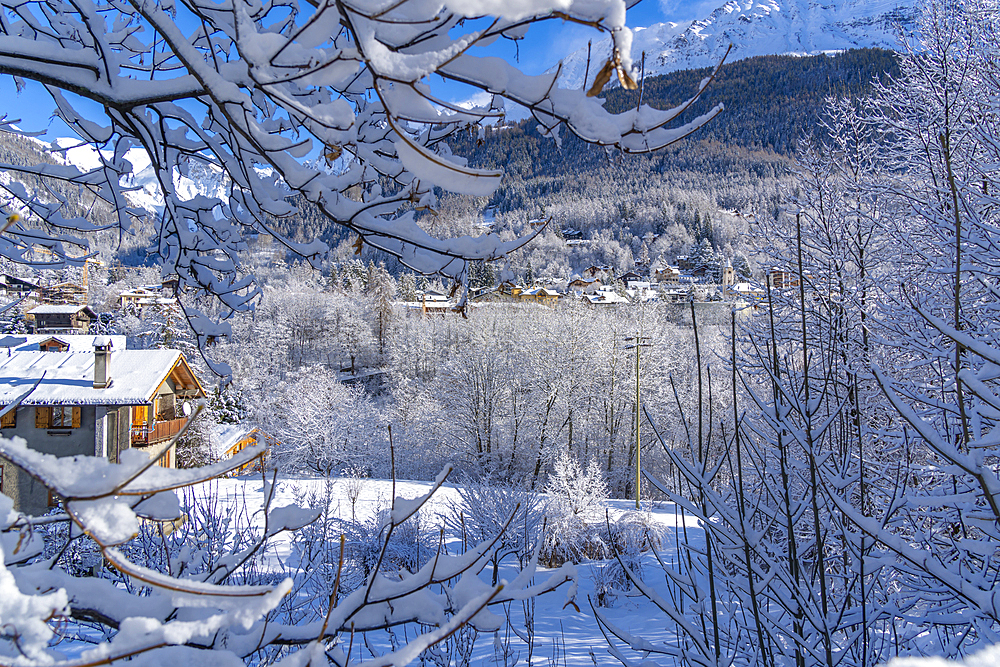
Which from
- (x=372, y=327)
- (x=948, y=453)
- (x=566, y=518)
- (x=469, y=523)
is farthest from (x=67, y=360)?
(x=372, y=327)

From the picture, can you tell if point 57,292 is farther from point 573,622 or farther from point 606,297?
point 606,297

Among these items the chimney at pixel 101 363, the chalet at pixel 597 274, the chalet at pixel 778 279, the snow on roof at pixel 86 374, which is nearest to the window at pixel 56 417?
the snow on roof at pixel 86 374

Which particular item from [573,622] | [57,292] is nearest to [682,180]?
[573,622]

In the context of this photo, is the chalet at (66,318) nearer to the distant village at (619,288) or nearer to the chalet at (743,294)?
the distant village at (619,288)

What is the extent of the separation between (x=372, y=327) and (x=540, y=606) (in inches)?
1434

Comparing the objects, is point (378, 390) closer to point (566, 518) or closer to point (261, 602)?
point (566, 518)

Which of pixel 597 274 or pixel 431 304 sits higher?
A: pixel 597 274

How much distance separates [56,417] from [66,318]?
22.3m

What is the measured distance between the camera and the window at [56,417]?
11.2 m

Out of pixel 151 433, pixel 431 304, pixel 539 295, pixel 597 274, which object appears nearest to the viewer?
pixel 151 433

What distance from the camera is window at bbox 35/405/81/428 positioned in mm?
11195

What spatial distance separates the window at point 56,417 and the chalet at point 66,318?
18.1 m

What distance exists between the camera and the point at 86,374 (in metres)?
11.4

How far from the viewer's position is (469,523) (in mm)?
9641
